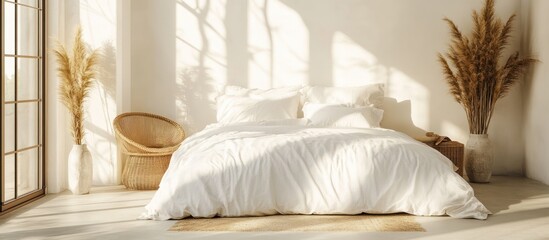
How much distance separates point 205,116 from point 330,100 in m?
1.34

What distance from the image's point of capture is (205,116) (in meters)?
7.19

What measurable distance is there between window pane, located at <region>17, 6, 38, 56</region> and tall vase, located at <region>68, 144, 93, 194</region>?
0.94 metres

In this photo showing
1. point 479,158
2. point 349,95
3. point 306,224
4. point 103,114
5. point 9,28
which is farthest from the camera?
point 349,95

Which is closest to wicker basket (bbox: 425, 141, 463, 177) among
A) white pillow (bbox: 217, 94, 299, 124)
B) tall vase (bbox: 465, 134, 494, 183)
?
tall vase (bbox: 465, 134, 494, 183)

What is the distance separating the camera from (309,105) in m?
6.76

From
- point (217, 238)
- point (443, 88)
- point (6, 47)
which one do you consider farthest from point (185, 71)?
point (217, 238)

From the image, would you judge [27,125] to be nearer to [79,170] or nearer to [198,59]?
[79,170]

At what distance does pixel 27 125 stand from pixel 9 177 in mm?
541

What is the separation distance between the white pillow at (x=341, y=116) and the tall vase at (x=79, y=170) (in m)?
2.09

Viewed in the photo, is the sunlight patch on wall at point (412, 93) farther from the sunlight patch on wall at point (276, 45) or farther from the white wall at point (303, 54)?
the sunlight patch on wall at point (276, 45)

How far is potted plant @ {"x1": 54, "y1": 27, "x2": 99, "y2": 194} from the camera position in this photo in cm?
604

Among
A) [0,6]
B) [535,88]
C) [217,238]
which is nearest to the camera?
[217,238]

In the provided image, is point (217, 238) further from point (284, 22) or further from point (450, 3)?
point (450, 3)

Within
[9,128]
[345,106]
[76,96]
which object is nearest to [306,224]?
[345,106]
